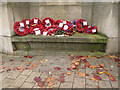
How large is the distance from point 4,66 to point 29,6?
8.99 ft

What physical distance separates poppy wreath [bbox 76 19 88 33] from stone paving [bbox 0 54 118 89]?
130cm

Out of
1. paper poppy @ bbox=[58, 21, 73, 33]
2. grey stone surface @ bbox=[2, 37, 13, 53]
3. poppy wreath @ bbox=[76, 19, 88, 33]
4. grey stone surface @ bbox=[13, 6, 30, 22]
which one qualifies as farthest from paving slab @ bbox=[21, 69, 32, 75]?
poppy wreath @ bbox=[76, 19, 88, 33]

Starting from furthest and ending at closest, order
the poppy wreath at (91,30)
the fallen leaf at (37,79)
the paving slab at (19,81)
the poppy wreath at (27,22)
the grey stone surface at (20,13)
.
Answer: the poppy wreath at (27,22) → the poppy wreath at (91,30) → the grey stone surface at (20,13) → the fallen leaf at (37,79) → the paving slab at (19,81)

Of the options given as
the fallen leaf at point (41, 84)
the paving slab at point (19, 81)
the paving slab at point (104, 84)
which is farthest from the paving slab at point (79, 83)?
the paving slab at point (19, 81)

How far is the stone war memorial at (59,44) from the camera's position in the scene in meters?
2.53

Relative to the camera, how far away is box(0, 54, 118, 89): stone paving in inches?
91.4

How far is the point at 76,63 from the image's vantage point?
3189 millimetres

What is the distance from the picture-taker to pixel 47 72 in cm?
281

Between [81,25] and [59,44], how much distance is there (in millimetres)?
1301

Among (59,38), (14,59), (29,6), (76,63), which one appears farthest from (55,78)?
(29,6)

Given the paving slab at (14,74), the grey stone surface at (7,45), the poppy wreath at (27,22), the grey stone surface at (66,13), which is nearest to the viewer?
the paving slab at (14,74)

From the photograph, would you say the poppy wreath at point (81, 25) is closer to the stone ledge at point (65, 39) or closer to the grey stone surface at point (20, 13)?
the stone ledge at point (65, 39)

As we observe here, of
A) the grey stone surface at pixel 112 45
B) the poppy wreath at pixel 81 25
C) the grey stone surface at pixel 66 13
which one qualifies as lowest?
the grey stone surface at pixel 112 45

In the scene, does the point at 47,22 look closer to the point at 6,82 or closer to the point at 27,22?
the point at 27,22
